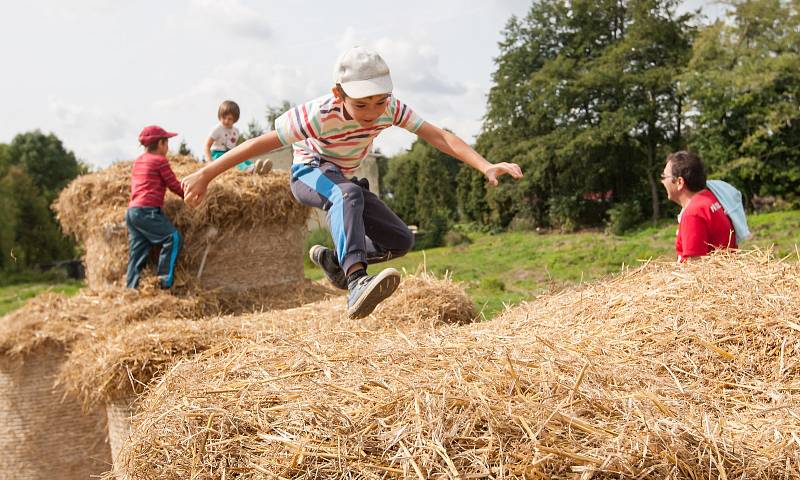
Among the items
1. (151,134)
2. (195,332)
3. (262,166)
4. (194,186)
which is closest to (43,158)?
(151,134)

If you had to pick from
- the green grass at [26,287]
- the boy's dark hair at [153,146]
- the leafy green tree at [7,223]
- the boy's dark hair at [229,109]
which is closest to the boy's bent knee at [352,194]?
the boy's dark hair at [153,146]

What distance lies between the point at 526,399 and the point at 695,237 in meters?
2.79

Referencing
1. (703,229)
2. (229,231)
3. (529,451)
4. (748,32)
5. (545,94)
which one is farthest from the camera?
(545,94)

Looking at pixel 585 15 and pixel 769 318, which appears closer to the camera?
pixel 769 318

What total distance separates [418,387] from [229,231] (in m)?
5.34

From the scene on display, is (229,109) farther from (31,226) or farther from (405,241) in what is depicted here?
(31,226)

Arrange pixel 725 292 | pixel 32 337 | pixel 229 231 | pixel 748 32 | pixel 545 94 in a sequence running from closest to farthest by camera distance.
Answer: pixel 725 292, pixel 32 337, pixel 229 231, pixel 748 32, pixel 545 94

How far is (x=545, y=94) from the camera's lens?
101 ft

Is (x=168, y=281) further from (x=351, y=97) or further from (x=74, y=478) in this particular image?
(x=351, y=97)

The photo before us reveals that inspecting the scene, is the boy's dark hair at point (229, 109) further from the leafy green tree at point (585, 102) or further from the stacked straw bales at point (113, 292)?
the leafy green tree at point (585, 102)

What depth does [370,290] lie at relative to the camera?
4.27 metres

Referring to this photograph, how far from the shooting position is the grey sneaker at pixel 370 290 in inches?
168

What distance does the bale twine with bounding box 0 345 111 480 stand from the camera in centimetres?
661

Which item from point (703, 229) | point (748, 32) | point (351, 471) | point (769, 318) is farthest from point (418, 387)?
point (748, 32)
